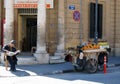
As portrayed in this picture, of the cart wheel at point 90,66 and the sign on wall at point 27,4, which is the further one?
the sign on wall at point 27,4

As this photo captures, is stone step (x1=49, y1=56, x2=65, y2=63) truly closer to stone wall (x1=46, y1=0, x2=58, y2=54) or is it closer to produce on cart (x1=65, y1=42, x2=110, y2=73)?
stone wall (x1=46, y1=0, x2=58, y2=54)

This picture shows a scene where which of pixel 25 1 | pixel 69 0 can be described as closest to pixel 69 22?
pixel 69 0

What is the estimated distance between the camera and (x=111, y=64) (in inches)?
896

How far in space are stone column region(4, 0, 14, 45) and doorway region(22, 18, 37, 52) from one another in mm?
2349

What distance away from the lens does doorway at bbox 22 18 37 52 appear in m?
24.6

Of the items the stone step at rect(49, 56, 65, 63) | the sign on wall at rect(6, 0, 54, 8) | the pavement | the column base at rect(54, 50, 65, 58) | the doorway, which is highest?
the sign on wall at rect(6, 0, 54, 8)

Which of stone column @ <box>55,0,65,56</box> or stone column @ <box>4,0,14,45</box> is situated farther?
stone column @ <box>55,0,65,56</box>

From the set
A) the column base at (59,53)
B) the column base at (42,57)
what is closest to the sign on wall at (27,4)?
the column base at (59,53)

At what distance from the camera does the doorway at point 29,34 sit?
80.7 ft

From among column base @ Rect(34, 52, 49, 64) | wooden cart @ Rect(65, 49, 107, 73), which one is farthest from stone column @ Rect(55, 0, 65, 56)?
wooden cart @ Rect(65, 49, 107, 73)

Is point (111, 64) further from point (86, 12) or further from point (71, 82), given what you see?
point (71, 82)

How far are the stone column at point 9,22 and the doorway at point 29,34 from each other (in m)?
2.35

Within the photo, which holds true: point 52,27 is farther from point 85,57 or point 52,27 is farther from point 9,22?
point 85,57

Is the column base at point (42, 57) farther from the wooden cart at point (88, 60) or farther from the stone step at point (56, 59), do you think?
the wooden cart at point (88, 60)
